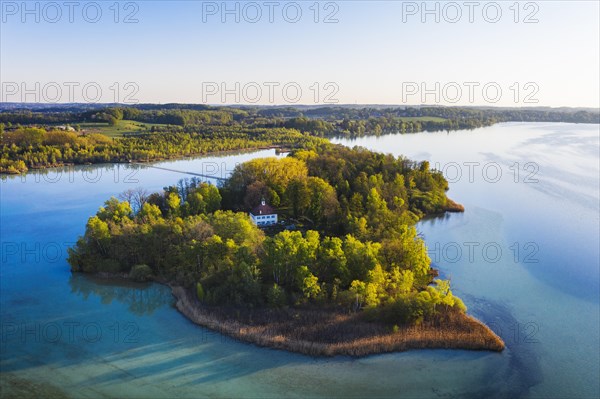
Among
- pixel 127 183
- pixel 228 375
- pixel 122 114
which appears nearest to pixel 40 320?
pixel 228 375

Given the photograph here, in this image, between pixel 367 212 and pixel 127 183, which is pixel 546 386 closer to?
pixel 367 212

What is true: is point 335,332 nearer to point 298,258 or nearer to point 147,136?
point 298,258

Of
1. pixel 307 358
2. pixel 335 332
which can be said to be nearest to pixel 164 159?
pixel 335 332

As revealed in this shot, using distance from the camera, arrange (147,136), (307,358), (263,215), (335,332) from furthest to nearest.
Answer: (147,136) < (263,215) < (335,332) < (307,358)

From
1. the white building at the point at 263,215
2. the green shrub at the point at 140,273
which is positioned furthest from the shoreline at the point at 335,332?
the white building at the point at 263,215

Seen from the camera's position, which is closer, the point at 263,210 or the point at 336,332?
the point at 336,332

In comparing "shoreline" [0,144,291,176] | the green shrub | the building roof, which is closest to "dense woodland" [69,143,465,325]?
the green shrub

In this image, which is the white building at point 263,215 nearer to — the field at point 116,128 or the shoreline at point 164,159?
the shoreline at point 164,159
